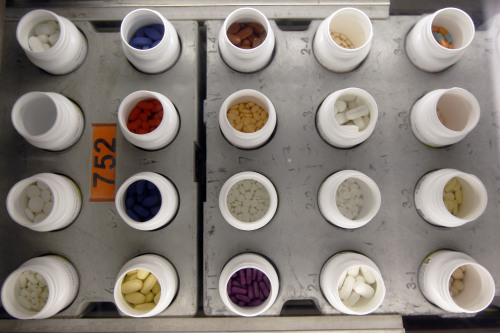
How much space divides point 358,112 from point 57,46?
0.89 meters

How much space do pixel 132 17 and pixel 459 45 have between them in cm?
102

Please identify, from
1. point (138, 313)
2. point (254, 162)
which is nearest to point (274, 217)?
point (254, 162)

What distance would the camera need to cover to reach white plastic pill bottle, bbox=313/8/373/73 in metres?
0.95

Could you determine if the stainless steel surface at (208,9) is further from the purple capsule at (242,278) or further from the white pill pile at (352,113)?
the purple capsule at (242,278)

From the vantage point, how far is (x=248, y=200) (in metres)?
0.99

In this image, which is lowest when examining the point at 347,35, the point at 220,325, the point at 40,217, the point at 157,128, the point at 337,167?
the point at 220,325

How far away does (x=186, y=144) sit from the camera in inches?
40.1

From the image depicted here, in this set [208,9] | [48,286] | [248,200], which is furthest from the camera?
[208,9]

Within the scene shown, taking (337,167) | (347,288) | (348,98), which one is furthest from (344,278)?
(348,98)

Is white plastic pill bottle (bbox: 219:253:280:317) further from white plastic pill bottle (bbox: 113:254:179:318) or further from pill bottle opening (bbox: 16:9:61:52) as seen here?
pill bottle opening (bbox: 16:9:61:52)

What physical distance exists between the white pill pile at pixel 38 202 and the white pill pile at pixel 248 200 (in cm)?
53

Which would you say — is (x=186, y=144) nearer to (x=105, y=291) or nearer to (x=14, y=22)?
(x=105, y=291)

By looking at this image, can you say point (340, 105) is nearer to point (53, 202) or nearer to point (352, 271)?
point (352, 271)

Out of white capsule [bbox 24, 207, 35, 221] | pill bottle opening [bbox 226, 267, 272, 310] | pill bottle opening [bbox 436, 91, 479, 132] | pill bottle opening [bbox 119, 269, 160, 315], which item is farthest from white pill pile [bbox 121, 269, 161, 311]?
pill bottle opening [bbox 436, 91, 479, 132]
